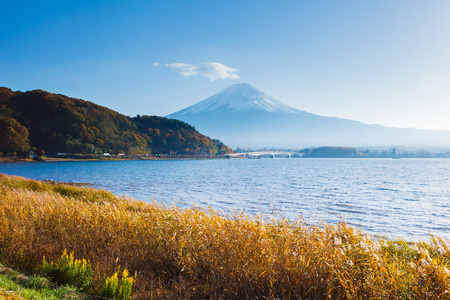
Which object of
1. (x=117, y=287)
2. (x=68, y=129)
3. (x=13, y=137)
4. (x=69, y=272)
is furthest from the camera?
(x=68, y=129)

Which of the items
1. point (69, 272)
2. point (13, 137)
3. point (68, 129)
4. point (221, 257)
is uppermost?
point (68, 129)

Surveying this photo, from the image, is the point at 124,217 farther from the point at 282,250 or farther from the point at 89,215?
the point at 282,250

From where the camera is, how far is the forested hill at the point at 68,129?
115m

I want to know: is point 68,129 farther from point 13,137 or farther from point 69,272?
point 69,272

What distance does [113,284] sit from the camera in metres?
4.70

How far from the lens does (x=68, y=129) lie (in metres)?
130

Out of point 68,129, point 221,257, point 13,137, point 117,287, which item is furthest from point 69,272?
point 68,129

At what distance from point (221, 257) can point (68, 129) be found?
142 metres

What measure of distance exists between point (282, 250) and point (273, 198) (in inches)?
1049

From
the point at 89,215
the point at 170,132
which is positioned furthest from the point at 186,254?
the point at 170,132

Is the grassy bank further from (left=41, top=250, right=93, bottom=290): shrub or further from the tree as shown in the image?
the tree

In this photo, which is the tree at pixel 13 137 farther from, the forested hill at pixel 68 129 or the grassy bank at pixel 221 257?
the grassy bank at pixel 221 257

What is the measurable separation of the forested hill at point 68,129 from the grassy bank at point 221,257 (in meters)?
125

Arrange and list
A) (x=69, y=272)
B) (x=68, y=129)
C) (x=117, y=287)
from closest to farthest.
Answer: (x=117, y=287), (x=69, y=272), (x=68, y=129)
